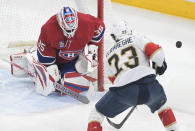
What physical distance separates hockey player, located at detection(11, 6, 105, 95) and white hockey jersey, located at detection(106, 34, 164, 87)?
27.0 inches

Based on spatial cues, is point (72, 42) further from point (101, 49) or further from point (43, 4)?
point (43, 4)

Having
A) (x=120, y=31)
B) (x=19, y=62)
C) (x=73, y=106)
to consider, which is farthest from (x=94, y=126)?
(x=19, y=62)

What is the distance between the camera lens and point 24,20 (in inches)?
142

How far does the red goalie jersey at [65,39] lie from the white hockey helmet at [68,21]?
0.03m

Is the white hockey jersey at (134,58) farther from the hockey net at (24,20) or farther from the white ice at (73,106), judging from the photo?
the hockey net at (24,20)

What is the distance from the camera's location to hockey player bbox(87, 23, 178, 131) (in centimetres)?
196

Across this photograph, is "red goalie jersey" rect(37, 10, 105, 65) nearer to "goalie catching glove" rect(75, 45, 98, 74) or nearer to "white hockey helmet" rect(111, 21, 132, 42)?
"goalie catching glove" rect(75, 45, 98, 74)

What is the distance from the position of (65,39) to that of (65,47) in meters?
0.07

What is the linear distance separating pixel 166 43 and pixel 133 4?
4.01 feet

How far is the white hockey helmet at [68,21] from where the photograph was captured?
2568 millimetres

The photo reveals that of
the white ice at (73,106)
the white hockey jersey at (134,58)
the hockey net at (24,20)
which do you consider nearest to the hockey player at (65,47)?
the white ice at (73,106)

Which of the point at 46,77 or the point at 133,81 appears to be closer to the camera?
the point at 133,81

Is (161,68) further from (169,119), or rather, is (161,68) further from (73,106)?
(73,106)

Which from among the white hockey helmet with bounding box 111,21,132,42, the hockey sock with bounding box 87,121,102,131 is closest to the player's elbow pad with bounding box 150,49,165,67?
the white hockey helmet with bounding box 111,21,132,42
